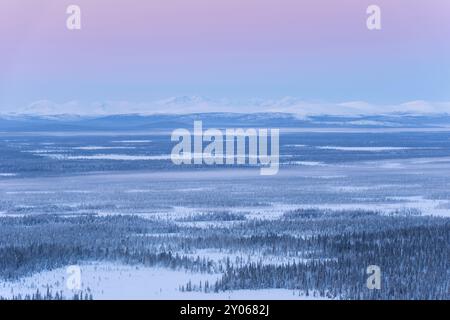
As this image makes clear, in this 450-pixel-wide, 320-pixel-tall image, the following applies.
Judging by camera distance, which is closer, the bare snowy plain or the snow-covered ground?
the snow-covered ground

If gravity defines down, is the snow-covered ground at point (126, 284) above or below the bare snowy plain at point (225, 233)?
above

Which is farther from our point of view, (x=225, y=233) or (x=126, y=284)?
(x=225, y=233)

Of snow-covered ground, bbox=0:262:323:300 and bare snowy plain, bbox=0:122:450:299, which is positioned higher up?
snow-covered ground, bbox=0:262:323:300

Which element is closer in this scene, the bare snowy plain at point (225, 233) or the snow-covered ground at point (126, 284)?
the snow-covered ground at point (126, 284)

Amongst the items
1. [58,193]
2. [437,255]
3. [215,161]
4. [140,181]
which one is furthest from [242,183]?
[437,255]

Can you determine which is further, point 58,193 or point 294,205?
point 58,193

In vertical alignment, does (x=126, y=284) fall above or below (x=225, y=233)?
above
